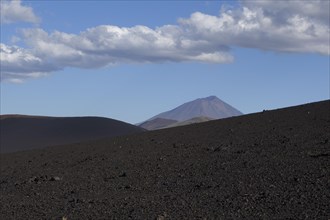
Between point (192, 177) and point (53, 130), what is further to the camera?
point (53, 130)

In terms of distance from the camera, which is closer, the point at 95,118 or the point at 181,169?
the point at 181,169

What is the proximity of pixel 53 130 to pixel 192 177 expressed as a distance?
38656 millimetres

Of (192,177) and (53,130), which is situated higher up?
(53,130)

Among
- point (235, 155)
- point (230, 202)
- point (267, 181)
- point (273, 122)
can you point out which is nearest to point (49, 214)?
point (230, 202)

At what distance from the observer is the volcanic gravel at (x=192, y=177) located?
35.6 feet

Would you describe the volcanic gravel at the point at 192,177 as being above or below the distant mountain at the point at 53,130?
below

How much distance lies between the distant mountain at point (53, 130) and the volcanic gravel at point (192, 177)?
23.6 m

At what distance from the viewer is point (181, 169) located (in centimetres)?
1523

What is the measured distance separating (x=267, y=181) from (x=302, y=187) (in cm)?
100

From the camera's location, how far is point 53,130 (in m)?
51.7

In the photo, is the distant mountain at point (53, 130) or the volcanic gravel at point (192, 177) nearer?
the volcanic gravel at point (192, 177)

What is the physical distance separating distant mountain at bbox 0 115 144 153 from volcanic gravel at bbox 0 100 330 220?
23.6m

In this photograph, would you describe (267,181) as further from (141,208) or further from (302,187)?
(141,208)

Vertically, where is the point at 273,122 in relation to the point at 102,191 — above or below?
above
